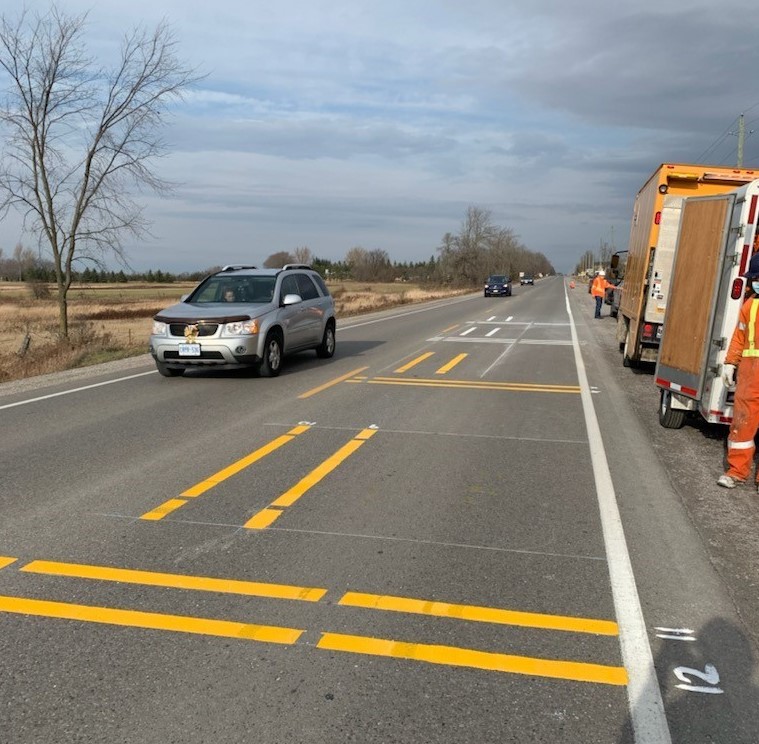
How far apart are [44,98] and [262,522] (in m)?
17.0

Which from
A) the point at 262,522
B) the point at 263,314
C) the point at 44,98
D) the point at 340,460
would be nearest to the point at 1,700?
the point at 262,522

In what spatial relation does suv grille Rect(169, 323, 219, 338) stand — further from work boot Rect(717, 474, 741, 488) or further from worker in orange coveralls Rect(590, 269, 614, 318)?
worker in orange coveralls Rect(590, 269, 614, 318)

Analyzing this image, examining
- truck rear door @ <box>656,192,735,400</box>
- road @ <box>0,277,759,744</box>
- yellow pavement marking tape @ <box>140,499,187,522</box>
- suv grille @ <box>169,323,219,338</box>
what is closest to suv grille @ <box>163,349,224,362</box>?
suv grille @ <box>169,323,219,338</box>

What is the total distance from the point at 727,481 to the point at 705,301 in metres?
2.10

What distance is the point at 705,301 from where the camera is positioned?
7.23 m

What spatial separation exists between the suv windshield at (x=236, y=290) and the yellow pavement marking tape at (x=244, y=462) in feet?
15.7

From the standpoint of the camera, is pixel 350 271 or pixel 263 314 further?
pixel 350 271

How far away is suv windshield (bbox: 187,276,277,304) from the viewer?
1218 centimetres

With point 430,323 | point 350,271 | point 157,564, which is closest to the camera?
point 157,564

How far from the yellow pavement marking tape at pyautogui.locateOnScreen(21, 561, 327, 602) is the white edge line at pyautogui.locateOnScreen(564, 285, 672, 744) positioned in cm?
156

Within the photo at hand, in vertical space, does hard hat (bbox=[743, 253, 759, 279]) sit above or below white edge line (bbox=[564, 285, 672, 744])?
above

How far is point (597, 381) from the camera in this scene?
11.9 m

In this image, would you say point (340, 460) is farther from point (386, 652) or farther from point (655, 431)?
point (655, 431)

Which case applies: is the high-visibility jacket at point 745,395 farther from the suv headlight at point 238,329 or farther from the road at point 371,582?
the suv headlight at point 238,329
